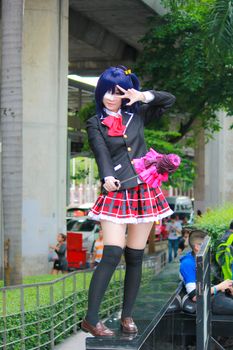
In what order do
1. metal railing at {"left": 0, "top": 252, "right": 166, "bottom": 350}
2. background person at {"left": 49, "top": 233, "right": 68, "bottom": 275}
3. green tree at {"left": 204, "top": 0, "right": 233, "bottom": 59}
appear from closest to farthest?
1. metal railing at {"left": 0, "top": 252, "right": 166, "bottom": 350}
2. green tree at {"left": 204, "top": 0, "right": 233, "bottom": 59}
3. background person at {"left": 49, "top": 233, "right": 68, "bottom": 275}

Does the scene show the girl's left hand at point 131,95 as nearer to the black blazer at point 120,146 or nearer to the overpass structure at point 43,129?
the black blazer at point 120,146

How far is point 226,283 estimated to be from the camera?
7441 millimetres

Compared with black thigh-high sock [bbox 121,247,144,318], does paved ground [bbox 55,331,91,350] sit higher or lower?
lower

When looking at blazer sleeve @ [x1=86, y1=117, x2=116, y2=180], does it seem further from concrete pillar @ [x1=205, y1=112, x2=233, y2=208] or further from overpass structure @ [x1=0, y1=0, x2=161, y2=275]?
concrete pillar @ [x1=205, y1=112, x2=233, y2=208]

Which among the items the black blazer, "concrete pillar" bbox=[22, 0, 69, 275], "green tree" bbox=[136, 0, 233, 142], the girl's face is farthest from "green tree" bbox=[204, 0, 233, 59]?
the girl's face

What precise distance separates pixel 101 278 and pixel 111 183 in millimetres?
604

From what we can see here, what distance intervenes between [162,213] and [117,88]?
2.85 feet

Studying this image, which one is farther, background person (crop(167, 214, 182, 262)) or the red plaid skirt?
background person (crop(167, 214, 182, 262))

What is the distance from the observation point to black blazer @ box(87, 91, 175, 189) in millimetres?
5141

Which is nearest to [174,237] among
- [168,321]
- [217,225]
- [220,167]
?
[217,225]

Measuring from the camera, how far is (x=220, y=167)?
148 feet

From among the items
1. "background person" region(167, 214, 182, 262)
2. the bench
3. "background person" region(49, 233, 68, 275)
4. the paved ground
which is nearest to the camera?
the bench

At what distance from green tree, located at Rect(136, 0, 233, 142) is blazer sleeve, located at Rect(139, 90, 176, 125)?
666 inches

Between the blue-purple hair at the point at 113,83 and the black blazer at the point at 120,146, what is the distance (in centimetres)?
8
